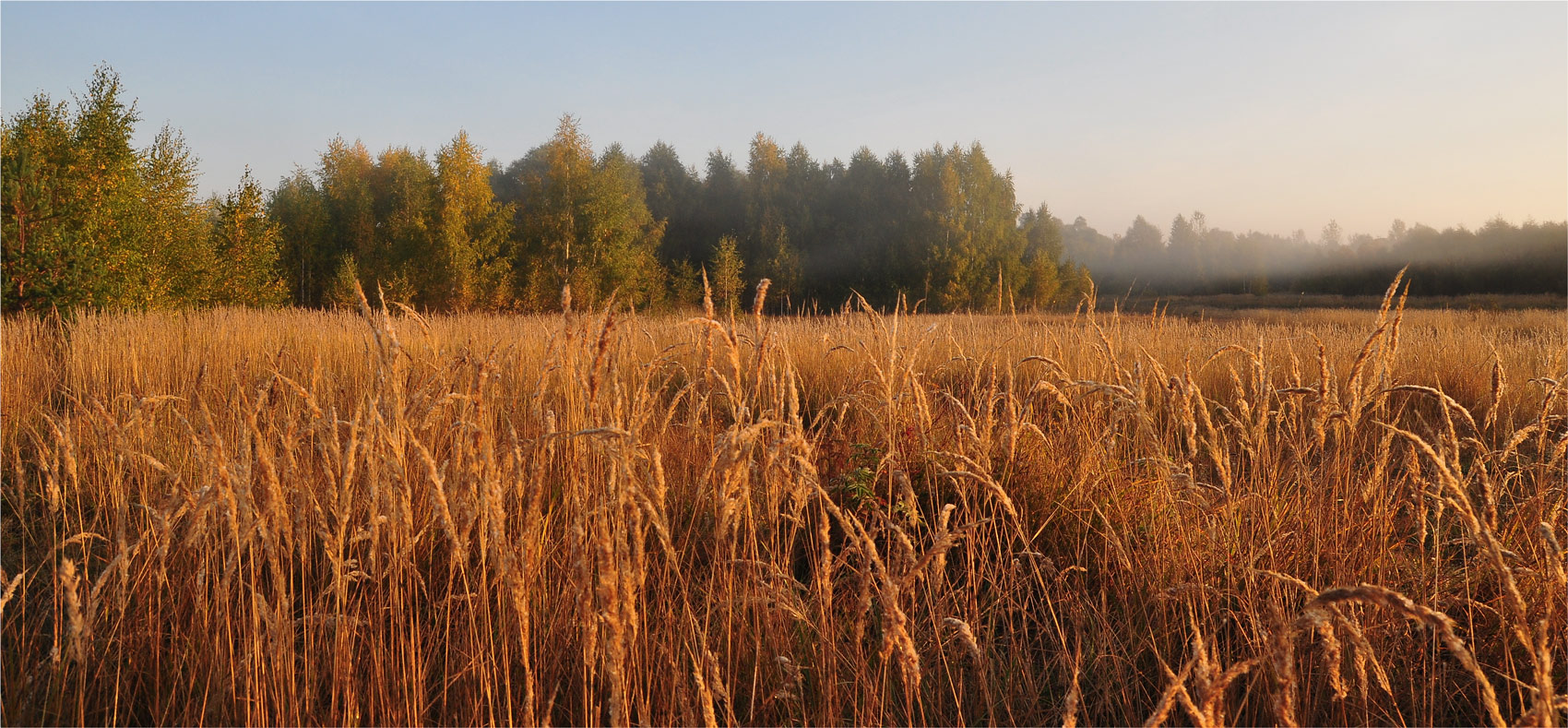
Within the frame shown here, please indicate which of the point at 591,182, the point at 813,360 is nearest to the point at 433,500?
the point at 813,360

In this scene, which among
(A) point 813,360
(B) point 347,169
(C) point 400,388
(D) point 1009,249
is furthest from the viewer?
(D) point 1009,249

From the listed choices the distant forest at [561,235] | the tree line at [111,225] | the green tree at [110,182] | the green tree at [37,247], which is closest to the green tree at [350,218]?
the distant forest at [561,235]

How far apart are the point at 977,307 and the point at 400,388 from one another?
3400 cm

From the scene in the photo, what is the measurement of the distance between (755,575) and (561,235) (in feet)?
84.2

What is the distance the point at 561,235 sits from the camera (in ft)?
84.2

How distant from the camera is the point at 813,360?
6.19 metres

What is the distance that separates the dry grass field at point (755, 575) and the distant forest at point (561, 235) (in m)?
10.1

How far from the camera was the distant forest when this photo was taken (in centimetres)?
1330

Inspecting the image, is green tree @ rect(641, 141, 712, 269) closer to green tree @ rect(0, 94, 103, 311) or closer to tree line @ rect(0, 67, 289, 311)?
tree line @ rect(0, 67, 289, 311)

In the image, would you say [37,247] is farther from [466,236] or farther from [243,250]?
[466,236]

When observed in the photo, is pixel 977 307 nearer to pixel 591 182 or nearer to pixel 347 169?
pixel 591 182

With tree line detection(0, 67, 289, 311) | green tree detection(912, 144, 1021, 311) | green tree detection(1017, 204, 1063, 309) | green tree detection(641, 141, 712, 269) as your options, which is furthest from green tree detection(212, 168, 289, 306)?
green tree detection(1017, 204, 1063, 309)

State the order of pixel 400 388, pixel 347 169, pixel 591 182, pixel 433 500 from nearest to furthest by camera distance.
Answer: pixel 433 500 → pixel 400 388 → pixel 591 182 → pixel 347 169

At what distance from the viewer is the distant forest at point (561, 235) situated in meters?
13.3
